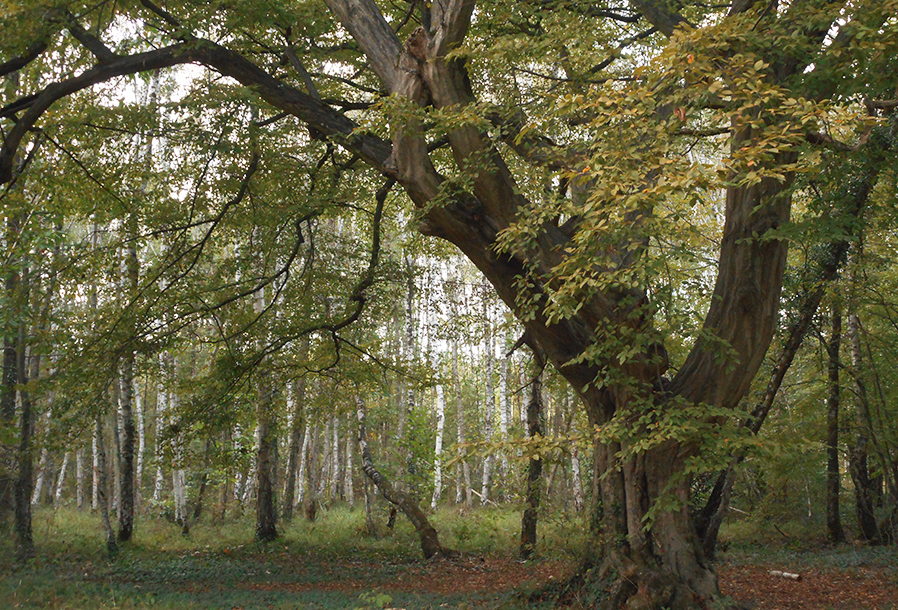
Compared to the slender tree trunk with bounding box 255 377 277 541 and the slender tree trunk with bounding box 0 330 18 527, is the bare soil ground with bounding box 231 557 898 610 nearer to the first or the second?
the slender tree trunk with bounding box 255 377 277 541

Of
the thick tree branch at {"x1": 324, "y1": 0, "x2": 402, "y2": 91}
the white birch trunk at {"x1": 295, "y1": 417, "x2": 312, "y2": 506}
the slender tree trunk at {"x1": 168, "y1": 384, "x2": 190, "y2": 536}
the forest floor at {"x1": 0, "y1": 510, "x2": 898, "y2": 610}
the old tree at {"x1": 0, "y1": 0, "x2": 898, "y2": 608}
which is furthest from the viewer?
the white birch trunk at {"x1": 295, "y1": 417, "x2": 312, "y2": 506}

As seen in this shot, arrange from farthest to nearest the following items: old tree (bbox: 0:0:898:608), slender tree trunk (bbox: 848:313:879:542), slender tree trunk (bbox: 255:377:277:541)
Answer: slender tree trunk (bbox: 255:377:277:541) < slender tree trunk (bbox: 848:313:879:542) < old tree (bbox: 0:0:898:608)

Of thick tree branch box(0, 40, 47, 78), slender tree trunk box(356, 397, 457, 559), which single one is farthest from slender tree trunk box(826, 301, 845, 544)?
thick tree branch box(0, 40, 47, 78)

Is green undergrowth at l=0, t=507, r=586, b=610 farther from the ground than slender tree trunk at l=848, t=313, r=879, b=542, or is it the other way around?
slender tree trunk at l=848, t=313, r=879, b=542

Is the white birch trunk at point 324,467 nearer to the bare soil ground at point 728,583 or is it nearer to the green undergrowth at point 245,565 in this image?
the green undergrowth at point 245,565

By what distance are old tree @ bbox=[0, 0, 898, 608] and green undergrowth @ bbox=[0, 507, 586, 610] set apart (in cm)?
228

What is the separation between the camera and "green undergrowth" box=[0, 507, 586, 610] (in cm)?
767

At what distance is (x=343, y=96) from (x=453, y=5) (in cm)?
578

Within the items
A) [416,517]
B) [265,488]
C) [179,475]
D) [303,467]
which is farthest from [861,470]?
[303,467]

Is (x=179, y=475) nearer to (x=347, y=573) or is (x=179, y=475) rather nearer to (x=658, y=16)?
(x=347, y=573)

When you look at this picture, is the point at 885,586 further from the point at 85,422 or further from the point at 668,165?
the point at 85,422

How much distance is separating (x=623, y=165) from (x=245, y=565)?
390 inches

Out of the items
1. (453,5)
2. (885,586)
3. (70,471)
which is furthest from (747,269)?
(70,471)

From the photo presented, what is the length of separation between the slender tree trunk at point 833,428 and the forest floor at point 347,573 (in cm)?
66
